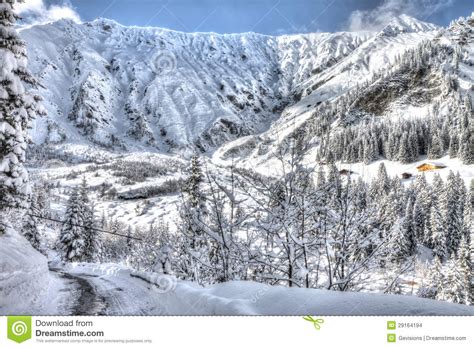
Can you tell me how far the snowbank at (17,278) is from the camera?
486 centimetres

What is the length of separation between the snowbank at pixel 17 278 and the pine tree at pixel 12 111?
548 millimetres

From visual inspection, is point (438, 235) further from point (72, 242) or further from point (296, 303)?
point (296, 303)

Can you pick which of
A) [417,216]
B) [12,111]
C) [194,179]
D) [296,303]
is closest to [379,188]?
[417,216]

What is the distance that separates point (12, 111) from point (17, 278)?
11.8ft

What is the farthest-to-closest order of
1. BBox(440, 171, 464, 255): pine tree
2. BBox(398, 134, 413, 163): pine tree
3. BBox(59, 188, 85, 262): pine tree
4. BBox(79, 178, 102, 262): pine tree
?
1. BBox(398, 134, 413, 163): pine tree
2. BBox(440, 171, 464, 255): pine tree
3. BBox(59, 188, 85, 262): pine tree
4. BBox(79, 178, 102, 262): pine tree

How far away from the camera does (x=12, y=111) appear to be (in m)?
7.51

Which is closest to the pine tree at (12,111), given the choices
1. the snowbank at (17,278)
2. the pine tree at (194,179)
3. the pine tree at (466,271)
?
the snowbank at (17,278)

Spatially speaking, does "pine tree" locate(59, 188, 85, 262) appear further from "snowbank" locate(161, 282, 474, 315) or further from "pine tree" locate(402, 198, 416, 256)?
"snowbank" locate(161, 282, 474, 315)

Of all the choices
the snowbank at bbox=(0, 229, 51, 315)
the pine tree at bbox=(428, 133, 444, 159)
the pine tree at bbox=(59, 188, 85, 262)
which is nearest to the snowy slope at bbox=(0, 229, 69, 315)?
the snowbank at bbox=(0, 229, 51, 315)

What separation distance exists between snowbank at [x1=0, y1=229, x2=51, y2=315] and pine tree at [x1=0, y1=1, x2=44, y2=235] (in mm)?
548

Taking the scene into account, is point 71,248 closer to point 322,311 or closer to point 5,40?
point 5,40

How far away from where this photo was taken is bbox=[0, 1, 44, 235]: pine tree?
6656mm

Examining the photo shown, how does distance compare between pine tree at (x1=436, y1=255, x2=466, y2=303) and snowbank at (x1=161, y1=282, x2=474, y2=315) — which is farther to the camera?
pine tree at (x1=436, y1=255, x2=466, y2=303)
